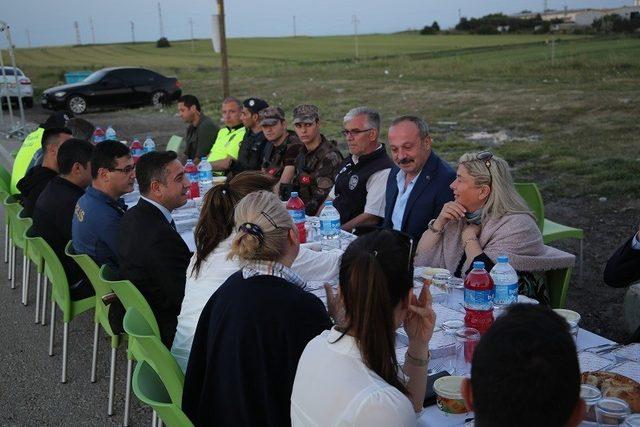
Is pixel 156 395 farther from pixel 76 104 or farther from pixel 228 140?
pixel 76 104

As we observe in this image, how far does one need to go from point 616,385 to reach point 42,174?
18.3 ft

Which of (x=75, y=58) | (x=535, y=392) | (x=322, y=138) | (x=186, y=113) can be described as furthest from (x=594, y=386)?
(x=75, y=58)

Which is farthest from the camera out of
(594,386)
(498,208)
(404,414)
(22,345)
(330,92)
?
(330,92)

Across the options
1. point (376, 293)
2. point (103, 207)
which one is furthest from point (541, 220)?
point (376, 293)

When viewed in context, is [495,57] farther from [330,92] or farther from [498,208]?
[498,208]

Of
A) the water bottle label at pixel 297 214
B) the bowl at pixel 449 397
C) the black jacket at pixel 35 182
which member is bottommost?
the bowl at pixel 449 397

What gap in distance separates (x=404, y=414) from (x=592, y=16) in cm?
5542

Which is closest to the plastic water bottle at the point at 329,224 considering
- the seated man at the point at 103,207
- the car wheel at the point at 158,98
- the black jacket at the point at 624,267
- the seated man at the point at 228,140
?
the seated man at the point at 103,207

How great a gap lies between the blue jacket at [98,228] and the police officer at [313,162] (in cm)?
206

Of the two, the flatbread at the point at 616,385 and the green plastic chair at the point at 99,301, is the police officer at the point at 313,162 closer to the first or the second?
the green plastic chair at the point at 99,301

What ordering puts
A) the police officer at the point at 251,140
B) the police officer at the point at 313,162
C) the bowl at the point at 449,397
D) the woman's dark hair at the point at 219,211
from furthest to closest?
the police officer at the point at 251,140, the police officer at the point at 313,162, the woman's dark hair at the point at 219,211, the bowl at the point at 449,397

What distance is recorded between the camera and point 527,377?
1.54 m

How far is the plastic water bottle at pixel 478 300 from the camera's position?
3.28m

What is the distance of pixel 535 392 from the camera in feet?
5.04
